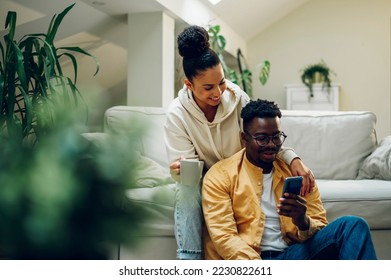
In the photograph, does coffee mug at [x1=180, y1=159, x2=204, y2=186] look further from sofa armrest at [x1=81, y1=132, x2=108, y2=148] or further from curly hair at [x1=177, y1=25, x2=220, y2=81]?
sofa armrest at [x1=81, y1=132, x2=108, y2=148]

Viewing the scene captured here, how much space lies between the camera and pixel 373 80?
5996mm

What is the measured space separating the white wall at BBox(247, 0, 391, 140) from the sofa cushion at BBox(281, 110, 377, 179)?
12.2ft

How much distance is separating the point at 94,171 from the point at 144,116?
34 mm

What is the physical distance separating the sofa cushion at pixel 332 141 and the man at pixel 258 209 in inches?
33.6

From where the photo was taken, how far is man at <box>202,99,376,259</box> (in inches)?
53.0

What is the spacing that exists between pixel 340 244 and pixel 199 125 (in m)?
0.56

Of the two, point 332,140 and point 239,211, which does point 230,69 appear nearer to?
point 332,140

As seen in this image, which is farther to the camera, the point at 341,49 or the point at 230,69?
the point at 341,49

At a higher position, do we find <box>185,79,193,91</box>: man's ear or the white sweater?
<box>185,79,193,91</box>: man's ear

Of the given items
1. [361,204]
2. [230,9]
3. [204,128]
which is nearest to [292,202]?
[204,128]

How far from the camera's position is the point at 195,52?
5.04ft

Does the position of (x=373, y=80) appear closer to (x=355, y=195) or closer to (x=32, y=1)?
(x=32, y=1)

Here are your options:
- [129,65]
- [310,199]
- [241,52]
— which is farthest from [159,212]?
[241,52]

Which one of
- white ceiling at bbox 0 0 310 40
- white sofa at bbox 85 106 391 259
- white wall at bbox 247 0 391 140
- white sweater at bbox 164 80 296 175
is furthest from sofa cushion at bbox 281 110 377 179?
white wall at bbox 247 0 391 140
